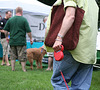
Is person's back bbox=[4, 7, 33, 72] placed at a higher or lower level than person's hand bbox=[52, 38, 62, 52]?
lower

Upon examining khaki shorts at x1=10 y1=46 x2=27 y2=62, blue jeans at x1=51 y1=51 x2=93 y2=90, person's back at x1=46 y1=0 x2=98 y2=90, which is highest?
person's back at x1=46 y1=0 x2=98 y2=90

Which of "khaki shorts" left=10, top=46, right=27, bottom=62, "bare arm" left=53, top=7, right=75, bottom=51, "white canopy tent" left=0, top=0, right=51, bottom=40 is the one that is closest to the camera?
"bare arm" left=53, top=7, right=75, bottom=51

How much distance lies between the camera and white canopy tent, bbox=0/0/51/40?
9.43 meters

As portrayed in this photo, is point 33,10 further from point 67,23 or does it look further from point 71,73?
point 67,23

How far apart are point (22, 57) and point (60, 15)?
3.98 meters

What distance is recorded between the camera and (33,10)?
33.1 feet

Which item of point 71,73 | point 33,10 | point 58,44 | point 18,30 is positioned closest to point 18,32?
point 18,30

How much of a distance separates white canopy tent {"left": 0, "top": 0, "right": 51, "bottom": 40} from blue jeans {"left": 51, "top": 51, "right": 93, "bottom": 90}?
7625mm

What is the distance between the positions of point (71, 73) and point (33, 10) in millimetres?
8238

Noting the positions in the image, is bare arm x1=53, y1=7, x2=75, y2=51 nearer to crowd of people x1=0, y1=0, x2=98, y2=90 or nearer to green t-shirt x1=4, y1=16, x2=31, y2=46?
crowd of people x1=0, y1=0, x2=98, y2=90

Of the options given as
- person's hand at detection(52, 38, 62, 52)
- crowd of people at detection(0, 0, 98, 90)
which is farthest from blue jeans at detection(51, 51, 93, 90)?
person's hand at detection(52, 38, 62, 52)

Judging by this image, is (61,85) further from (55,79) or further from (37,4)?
(37,4)

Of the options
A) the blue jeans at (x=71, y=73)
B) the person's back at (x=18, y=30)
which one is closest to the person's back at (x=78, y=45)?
the blue jeans at (x=71, y=73)

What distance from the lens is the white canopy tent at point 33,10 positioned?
9430 millimetres
